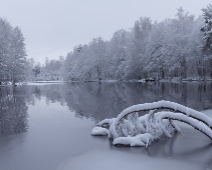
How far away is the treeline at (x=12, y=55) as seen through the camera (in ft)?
143

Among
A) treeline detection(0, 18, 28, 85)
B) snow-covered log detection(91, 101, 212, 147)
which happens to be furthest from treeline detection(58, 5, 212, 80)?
snow-covered log detection(91, 101, 212, 147)

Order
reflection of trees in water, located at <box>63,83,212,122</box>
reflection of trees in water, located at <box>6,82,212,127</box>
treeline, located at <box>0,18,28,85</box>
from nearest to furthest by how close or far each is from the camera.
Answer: reflection of trees in water, located at <box>63,83,212,122</box>
reflection of trees in water, located at <box>6,82,212,127</box>
treeline, located at <box>0,18,28,85</box>

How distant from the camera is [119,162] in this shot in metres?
6.10

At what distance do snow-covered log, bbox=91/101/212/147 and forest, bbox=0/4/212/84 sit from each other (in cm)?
3487

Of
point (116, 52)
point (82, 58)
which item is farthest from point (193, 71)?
point (82, 58)

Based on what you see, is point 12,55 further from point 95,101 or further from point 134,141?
point 134,141

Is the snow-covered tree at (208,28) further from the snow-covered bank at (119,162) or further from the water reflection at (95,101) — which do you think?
the snow-covered bank at (119,162)

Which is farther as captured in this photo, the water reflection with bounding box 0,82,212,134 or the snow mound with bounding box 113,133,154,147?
the water reflection with bounding box 0,82,212,134

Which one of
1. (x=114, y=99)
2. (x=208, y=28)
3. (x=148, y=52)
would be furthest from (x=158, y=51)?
(x=114, y=99)

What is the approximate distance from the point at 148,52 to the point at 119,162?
53.5 m

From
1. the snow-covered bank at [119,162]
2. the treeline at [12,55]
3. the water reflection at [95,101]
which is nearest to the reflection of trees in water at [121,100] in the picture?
the water reflection at [95,101]

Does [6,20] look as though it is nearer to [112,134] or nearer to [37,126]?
[37,126]

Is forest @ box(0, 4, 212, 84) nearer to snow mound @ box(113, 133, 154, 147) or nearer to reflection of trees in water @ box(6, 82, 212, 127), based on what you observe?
reflection of trees in water @ box(6, 82, 212, 127)

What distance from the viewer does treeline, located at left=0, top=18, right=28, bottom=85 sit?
1721 inches
